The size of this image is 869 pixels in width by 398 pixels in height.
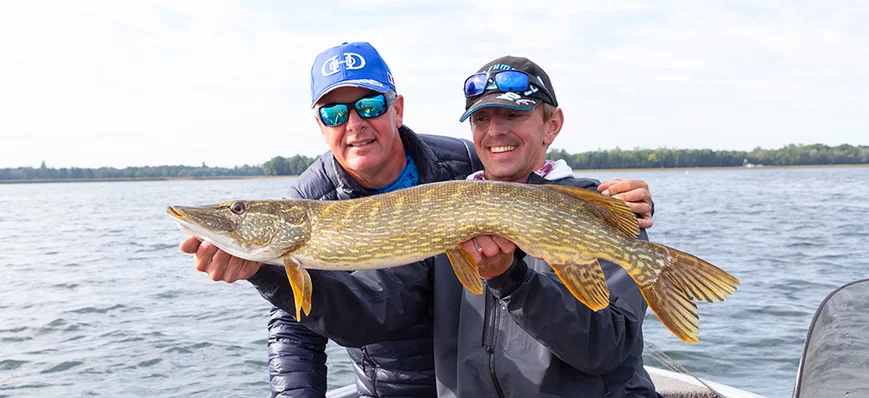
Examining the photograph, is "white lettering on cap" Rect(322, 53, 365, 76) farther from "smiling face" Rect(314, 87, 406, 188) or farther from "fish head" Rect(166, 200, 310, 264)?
"fish head" Rect(166, 200, 310, 264)

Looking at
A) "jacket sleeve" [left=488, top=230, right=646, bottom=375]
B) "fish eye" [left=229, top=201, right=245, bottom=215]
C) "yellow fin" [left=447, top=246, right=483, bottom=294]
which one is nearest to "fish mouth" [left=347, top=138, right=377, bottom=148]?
"fish eye" [left=229, top=201, right=245, bottom=215]

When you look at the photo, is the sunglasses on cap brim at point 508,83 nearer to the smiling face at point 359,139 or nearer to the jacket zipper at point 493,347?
the smiling face at point 359,139

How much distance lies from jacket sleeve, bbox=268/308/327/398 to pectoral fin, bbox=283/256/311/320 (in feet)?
3.07

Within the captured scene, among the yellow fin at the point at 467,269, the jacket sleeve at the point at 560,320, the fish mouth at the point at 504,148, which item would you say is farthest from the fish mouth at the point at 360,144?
the jacket sleeve at the point at 560,320

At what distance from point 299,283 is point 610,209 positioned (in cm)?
115

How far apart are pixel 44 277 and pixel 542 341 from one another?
14393 mm

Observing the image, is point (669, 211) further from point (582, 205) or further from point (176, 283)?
point (582, 205)

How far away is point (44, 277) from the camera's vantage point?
46.0 ft

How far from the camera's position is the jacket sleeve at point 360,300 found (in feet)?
8.78

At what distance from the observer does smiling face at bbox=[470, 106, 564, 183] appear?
2830 millimetres

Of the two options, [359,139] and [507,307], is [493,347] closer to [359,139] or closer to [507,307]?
[507,307]

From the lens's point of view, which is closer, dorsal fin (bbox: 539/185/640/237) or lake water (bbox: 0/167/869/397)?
dorsal fin (bbox: 539/185/640/237)

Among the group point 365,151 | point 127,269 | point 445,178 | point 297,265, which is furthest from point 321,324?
point 127,269

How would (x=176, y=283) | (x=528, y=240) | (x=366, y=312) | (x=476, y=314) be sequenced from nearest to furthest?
(x=528, y=240) → (x=476, y=314) → (x=366, y=312) → (x=176, y=283)
